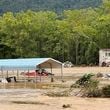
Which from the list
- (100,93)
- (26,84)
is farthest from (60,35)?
(100,93)

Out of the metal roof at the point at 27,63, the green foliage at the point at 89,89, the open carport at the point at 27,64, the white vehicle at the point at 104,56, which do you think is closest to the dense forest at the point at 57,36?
the white vehicle at the point at 104,56

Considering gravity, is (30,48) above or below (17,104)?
above

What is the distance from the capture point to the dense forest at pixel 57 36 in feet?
293

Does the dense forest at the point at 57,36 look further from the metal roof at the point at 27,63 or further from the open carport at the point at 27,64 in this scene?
the metal roof at the point at 27,63

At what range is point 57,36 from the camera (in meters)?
92.6

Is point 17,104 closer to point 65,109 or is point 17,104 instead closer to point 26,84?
point 65,109

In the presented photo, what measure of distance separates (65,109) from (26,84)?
1862cm

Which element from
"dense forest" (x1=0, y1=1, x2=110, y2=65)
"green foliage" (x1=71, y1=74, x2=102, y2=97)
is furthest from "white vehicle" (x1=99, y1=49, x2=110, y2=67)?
"green foliage" (x1=71, y1=74, x2=102, y2=97)

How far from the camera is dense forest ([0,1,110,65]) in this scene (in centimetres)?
8938

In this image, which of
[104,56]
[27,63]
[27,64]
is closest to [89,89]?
[27,64]

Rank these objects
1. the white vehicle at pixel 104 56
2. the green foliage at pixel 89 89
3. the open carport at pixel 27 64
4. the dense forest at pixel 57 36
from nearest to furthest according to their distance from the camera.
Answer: the green foliage at pixel 89 89
the open carport at pixel 27 64
the white vehicle at pixel 104 56
the dense forest at pixel 57 36

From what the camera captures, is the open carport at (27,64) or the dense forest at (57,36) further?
the dense forest at (57,36)

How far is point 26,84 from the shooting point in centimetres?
4347

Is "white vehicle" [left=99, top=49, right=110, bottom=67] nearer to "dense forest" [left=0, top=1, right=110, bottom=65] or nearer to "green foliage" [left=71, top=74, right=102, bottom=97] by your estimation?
"dense forest" [left=0, top=1, right=110, bottom=65]
